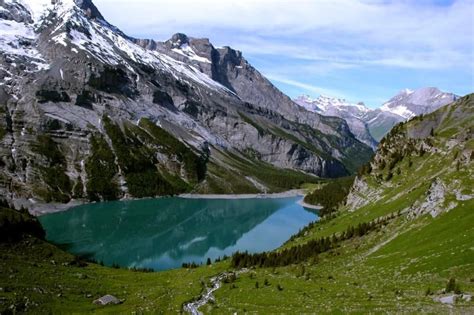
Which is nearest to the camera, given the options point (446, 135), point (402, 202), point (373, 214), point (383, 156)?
point (402, 202)

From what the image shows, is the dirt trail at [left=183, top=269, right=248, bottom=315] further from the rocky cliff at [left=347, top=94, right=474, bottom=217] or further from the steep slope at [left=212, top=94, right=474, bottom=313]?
the rocky cliff at [left=347, top=94, right=474, bottom=217]

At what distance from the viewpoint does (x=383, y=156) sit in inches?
4862

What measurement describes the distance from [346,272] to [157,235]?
382ft

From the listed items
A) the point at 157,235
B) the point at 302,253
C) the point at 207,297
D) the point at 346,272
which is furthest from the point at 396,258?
the point at 157,235

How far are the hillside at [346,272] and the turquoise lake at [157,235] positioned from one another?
5023 centimetres

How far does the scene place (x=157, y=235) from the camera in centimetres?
16275

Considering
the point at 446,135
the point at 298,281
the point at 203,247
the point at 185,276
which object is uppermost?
the point at 446,135

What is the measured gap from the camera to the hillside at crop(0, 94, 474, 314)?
39.7 m

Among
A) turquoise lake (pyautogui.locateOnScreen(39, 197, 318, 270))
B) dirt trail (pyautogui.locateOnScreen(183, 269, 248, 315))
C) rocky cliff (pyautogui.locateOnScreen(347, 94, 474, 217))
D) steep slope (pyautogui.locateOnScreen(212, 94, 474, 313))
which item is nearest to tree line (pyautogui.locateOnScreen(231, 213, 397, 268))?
steep slope (pyautogui.locateOnScreen(212, 94, 474, 313))

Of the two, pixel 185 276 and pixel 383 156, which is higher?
pixel 383 156

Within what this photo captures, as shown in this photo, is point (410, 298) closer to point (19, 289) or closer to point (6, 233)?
point (19, 289)

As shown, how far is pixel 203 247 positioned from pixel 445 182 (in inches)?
3828

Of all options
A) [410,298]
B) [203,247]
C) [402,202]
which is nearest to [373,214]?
[402,202]

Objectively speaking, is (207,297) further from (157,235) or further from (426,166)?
(157,235)
